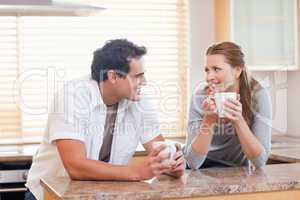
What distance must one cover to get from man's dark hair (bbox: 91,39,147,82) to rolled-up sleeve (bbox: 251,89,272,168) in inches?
19.8

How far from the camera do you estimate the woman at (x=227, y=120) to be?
2219 millimetres

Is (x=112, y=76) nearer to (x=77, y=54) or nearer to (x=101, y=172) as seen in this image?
(x=101, y=172)

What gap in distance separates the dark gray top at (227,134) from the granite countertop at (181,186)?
256 millimetres

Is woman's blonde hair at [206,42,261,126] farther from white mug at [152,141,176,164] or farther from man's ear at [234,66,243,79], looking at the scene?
white mug at [152,141,176,164]

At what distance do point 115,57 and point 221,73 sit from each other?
481mm

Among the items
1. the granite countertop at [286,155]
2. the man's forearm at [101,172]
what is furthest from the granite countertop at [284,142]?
the man's forearm at [101,172]

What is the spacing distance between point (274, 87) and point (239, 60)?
69.0 inches

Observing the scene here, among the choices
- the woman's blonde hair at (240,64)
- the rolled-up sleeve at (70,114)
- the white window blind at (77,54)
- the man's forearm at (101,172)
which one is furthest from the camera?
the white window blind at (77,54)

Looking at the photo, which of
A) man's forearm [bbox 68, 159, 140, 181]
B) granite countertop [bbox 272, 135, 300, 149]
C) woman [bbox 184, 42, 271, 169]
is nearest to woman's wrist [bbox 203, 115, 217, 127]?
woman [bbox 184, 42, 271, 169]

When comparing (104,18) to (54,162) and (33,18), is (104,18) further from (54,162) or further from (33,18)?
(54,162)

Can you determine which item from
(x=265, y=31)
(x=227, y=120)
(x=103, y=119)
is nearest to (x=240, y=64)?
(x=227, y=120)

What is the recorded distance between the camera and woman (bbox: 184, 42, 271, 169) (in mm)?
2219

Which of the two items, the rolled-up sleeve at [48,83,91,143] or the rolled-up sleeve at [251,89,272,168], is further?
the rolled-up sleeve at [251,89,272,168]

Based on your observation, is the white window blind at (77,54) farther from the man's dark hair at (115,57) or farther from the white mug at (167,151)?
the white mug at (167,151)
